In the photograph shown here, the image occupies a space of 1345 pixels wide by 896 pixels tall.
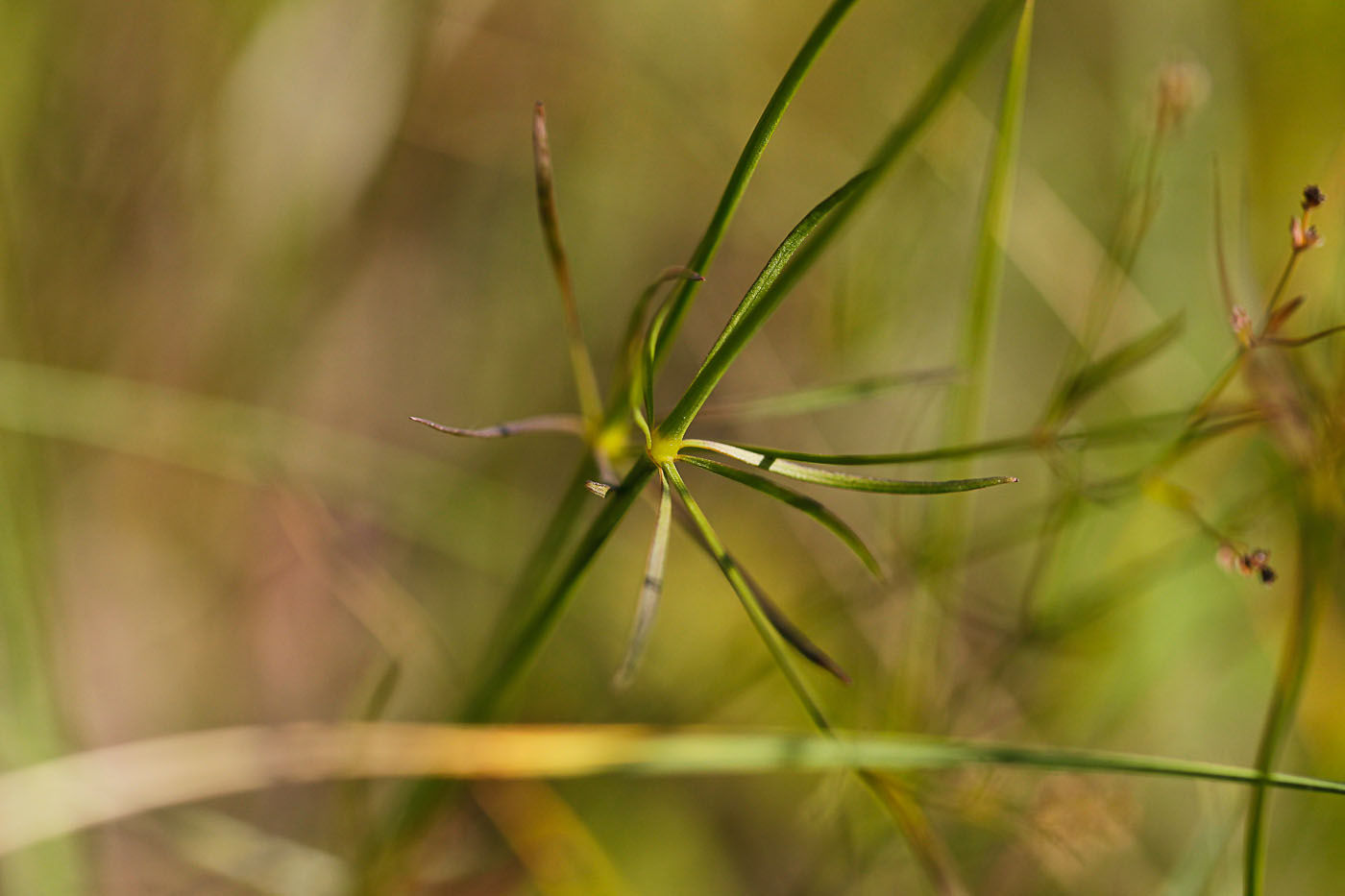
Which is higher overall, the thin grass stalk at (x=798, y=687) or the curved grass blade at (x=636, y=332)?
the curved grass blade at (x=636, y=332)

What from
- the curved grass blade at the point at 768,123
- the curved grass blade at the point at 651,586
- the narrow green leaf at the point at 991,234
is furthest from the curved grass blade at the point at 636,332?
the narrow green leaf at the point at 991,234

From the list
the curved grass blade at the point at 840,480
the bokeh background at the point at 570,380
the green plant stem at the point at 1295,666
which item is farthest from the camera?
the bokeh background at the point at 570,380

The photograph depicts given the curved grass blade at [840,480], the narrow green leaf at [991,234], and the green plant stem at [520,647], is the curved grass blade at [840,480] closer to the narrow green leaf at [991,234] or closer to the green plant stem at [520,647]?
the green plant stem at [520,647]

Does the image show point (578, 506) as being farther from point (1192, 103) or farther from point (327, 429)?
point (327, 429)

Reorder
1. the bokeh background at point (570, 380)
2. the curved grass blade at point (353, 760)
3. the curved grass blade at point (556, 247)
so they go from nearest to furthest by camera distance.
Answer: the curved grass blade at point (556, 247) → the curved grass blade at point (353, 760) → the bokeh background at point (570, 380)

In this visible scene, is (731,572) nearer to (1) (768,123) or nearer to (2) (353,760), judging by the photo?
(1) (768,123)

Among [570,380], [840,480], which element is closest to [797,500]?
[840,480]
